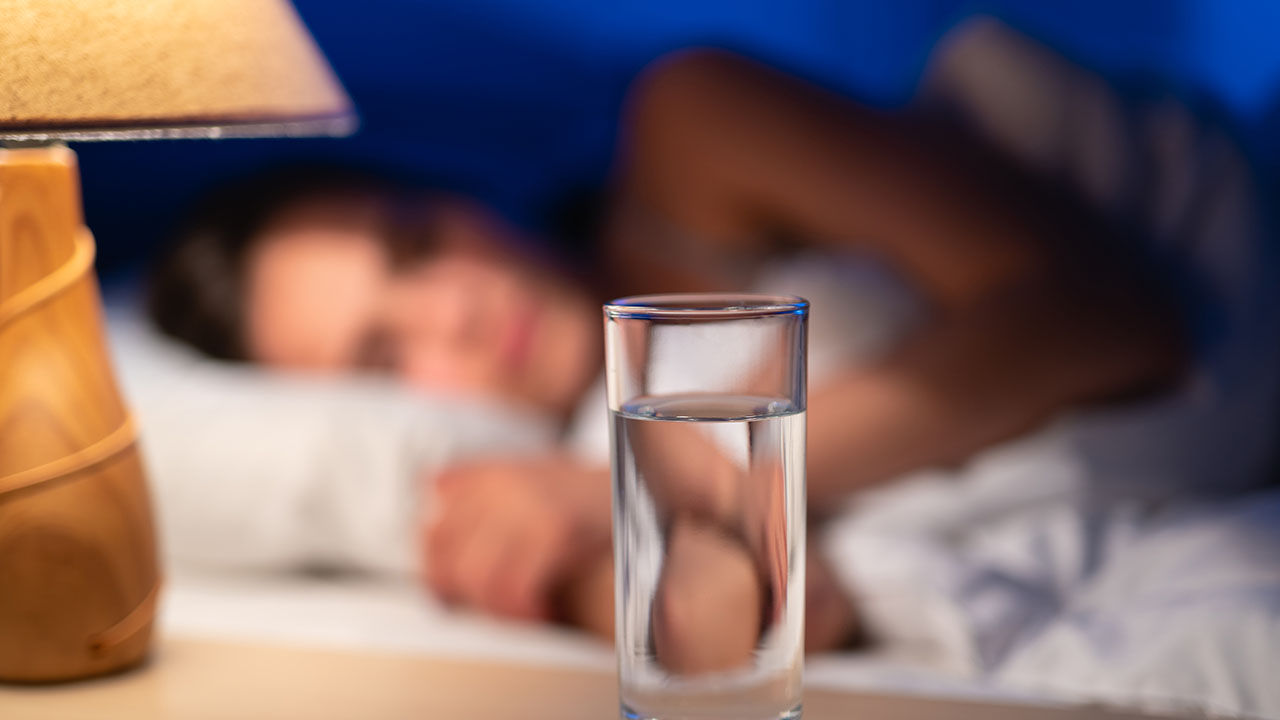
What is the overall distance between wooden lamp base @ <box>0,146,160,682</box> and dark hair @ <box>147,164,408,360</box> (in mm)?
854

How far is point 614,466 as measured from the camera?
0.48m

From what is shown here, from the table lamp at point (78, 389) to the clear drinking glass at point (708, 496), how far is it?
0.22 m

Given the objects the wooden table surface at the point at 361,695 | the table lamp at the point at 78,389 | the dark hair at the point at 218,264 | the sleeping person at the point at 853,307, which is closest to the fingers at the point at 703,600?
the wooden table surface at the point at 361,695

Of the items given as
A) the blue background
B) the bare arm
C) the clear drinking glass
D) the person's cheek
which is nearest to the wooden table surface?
the clear drinking glass

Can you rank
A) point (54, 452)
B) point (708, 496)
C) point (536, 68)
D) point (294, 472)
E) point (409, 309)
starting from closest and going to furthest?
point (708, 496) < point (54, 452) < point (294, 472) < point (409, 309) < point (536, 68)

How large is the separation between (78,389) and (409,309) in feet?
2.55

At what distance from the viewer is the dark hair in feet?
4.80

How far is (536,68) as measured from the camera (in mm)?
1672

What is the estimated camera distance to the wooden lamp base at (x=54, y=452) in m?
0.59

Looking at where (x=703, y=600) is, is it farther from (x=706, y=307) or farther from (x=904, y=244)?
(x=904, y=244)

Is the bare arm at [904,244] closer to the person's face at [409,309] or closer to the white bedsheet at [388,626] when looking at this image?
the person's face at [409,309]

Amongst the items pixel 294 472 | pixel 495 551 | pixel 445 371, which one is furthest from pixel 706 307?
pixel 445 371

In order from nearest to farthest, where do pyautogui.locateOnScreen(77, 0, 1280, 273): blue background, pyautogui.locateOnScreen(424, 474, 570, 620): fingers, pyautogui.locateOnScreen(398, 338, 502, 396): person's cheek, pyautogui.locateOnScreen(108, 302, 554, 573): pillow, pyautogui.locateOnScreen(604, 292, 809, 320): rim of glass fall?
pyautogui.locateOnScreen(604, 292, 809, 320): rim of glass → pyautogui.locateOnScreen(424, 474, 570, 620): fingers → pyautogui.locateOnScreen(108, 302, 554, 573): pillow → pyautogui.locateOnScreen(398, 338, 502, 396): person's cheek → pyautogui.locateOnScreen(77, 0, 1280, 273): blue background

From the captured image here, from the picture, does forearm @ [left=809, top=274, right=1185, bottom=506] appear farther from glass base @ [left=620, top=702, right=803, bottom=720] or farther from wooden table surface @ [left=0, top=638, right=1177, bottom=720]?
glass base @ [left=620, top=702, right=803, bottom=720]
